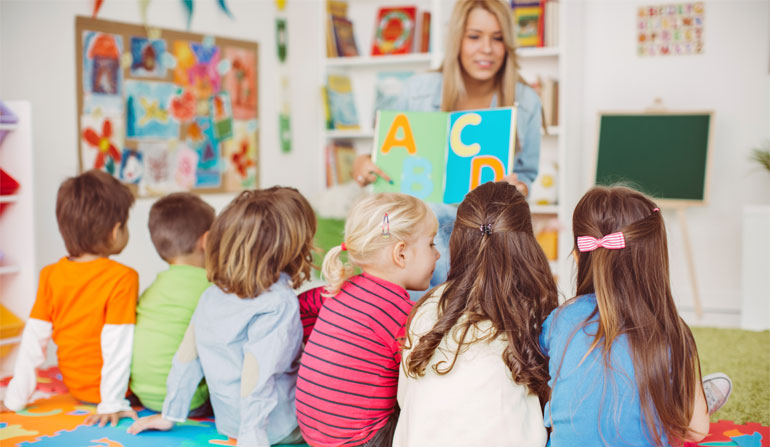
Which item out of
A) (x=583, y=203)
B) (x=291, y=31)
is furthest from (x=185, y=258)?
(x=291, y=31)

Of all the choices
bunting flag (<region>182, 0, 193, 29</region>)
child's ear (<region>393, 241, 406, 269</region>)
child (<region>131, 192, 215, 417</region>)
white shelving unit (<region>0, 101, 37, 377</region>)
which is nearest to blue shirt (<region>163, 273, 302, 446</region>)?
child (<region>131, 192, 215, 417</region>)

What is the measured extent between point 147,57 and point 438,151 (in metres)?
1.85

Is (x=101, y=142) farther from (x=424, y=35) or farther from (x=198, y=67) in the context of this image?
(x=424, y=35)

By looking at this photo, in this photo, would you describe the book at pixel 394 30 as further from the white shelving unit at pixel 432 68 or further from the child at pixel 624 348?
the child at pixel 624 348

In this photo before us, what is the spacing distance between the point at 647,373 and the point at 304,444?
3.26ft

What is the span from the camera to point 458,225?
1.53m

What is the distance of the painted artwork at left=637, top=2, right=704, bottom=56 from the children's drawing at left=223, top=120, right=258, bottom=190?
2.37 meters

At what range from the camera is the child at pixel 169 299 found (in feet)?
6.70

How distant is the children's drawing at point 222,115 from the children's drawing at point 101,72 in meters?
0.60

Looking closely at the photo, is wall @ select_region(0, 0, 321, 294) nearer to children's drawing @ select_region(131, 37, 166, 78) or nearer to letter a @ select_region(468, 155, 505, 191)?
children's drawing @ select_region(131, 37, 166, 78)

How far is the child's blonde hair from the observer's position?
166 centimetres

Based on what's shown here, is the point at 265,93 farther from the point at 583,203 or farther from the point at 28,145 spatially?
the point at 583,203

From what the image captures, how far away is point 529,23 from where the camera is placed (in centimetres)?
389

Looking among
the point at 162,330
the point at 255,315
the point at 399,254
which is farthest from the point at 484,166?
the point at 162,330
